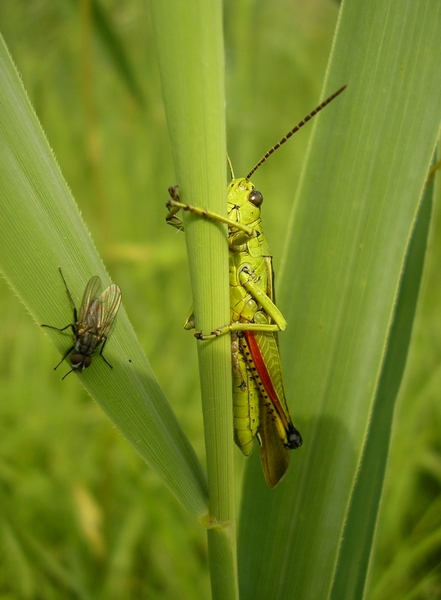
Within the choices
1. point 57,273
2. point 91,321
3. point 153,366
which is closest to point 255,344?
point 91,321

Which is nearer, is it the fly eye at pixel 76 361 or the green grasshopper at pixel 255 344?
the fly eye at pixel 76 361

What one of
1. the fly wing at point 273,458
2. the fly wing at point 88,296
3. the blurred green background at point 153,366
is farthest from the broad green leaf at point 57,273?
the blurred green background at point 153,366

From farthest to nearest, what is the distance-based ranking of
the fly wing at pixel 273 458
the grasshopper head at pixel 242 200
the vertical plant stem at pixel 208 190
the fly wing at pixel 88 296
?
the grasshopper head at pixel 242 200 < the fly wing at pixel 273 458 < the fly wing at pixel 88 296 < the vertical plant stem at pixel 208 190

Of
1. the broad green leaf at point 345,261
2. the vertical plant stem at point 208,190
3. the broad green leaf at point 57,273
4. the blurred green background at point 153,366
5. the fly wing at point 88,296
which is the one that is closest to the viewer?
the vertical plant stem at point 208,190

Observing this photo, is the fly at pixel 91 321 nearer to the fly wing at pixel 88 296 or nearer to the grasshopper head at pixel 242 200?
the fly wing at pixel 88 296

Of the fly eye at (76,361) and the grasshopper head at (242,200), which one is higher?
the grasshopper head at (242,200)

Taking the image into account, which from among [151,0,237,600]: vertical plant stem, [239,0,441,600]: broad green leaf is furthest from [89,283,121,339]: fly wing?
[239,0,441,600]: broad green leaf

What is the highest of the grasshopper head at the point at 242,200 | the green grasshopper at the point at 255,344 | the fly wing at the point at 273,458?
the grasshopper head at the point at 242,200

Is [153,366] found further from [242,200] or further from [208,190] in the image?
[208,190]
